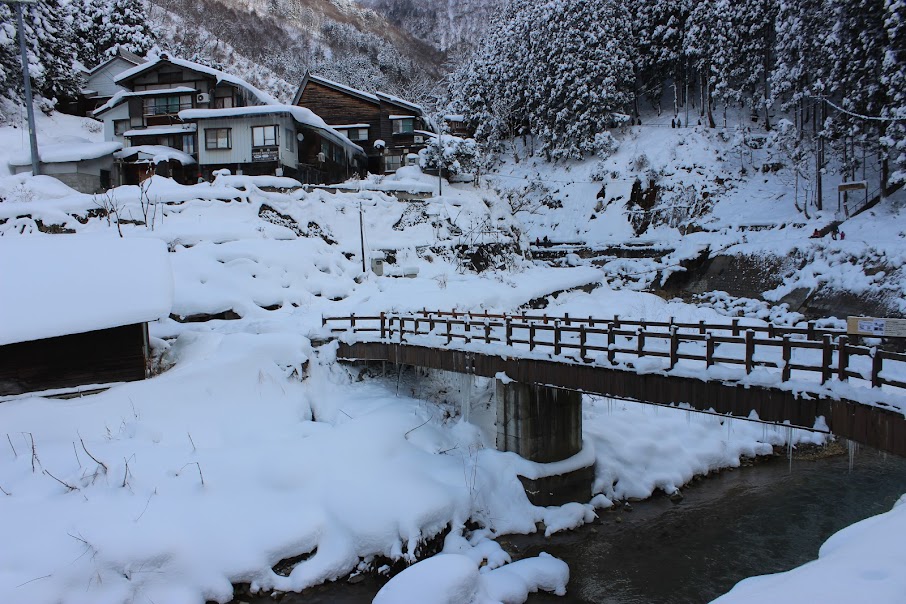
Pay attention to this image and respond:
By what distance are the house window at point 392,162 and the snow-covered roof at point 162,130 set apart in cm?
1612

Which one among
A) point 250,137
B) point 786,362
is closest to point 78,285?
point 786,362

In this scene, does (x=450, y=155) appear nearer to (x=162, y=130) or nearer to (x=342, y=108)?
(x=342, y=108)

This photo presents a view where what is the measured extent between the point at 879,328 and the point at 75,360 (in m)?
19.9

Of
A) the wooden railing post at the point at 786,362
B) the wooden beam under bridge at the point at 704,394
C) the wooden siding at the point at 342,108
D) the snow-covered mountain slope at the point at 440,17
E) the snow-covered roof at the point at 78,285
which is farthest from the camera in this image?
the snow-covered mountain slope at the point at 440,17

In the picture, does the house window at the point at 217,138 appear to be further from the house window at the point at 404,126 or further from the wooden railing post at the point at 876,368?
the wooden railing post at the point at 876,368

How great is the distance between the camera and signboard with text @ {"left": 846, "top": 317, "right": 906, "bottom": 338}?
893 centimetres

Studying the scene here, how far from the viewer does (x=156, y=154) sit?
3631 cm

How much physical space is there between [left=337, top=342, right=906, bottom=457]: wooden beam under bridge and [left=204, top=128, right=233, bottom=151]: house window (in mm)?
27925

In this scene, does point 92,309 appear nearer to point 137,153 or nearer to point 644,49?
point 137,153

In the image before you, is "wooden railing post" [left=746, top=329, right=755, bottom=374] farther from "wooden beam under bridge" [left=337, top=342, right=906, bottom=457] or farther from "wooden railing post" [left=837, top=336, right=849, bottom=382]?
"wooden railing post" [left=837, top=336, right=849, bottom=382]

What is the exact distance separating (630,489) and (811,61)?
103 feet

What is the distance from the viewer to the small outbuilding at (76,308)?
14531 mm

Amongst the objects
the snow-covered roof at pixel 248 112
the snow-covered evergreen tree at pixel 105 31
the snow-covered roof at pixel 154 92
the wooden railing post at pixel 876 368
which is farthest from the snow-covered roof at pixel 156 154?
the wooden railing post at pixel 876 368

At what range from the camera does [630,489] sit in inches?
615
